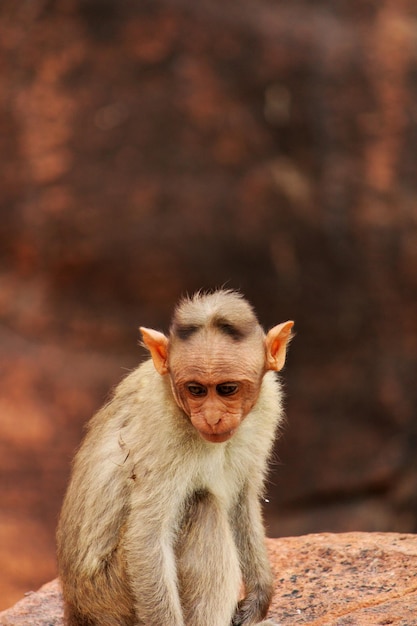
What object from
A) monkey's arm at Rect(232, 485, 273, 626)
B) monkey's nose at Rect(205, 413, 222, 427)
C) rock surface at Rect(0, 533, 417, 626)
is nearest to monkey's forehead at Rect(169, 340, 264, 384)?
monkey's nose at Rect(205, 413, 222, 427)

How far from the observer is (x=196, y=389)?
8484mm

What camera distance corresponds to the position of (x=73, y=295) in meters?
19.4

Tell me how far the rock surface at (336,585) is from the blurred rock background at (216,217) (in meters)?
8.25

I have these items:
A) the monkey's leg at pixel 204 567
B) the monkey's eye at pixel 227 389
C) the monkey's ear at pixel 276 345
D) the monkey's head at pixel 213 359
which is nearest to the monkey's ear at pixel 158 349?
the monkey's head at pixel 213 359

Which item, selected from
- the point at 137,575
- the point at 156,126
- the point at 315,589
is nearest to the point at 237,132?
the point at 156,126

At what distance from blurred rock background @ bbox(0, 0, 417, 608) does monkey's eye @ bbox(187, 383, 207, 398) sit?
1083 centimetres

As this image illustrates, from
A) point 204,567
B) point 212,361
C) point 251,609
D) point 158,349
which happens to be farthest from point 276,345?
point 251,609

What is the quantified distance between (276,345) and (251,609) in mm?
2409

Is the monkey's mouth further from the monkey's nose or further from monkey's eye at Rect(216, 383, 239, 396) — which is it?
monkey's eye at Rect(216, 383, 239, 396)

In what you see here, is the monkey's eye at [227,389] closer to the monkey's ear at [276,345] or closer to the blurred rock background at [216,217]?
the monkey's ear at [276,345]

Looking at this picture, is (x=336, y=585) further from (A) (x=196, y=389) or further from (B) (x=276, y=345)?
(A) (x=196, y=389)

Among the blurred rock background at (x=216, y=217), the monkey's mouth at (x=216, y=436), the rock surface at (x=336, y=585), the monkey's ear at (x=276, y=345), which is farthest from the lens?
the blurred rock background at (x=216, y=217)

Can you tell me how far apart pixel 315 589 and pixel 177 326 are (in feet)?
10.5

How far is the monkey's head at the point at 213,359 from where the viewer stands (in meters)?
8.43
